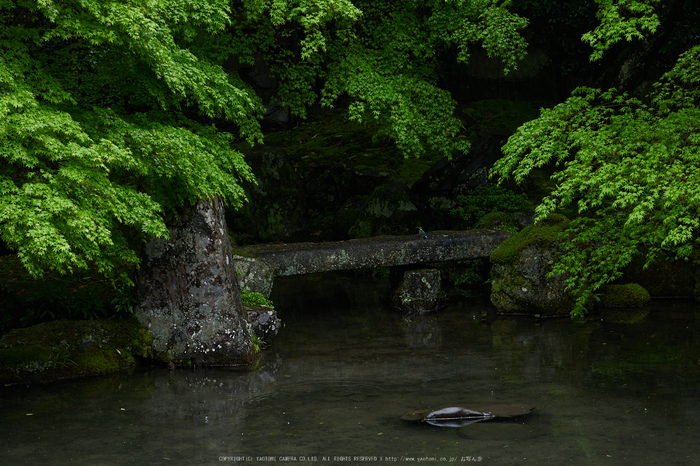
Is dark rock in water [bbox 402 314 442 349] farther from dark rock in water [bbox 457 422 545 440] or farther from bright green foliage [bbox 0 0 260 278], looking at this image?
bright green foliage [bbox 0 0 260 278]

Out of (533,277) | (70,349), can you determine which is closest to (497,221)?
(533,277)

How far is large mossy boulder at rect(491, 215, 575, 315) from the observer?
1291cm

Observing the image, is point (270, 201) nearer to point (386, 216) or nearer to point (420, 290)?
point (386, 216)

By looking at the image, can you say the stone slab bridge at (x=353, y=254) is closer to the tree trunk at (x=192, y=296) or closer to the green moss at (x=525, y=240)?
the green moss at (x=525, y=240)

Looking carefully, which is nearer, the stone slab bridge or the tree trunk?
the tree trunk

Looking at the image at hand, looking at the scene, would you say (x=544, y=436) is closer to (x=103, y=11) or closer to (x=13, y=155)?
(x=13, y=155)

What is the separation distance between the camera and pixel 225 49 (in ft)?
45.0

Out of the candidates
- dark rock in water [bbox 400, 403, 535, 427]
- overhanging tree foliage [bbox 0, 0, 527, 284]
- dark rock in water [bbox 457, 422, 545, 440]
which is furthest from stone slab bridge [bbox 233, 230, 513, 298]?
dark rock in water [bbox 457, 422, 545, 440]

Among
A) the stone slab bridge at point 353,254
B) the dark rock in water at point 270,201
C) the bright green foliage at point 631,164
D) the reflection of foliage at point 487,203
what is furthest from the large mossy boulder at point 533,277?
the dark rock in water at point 270,201

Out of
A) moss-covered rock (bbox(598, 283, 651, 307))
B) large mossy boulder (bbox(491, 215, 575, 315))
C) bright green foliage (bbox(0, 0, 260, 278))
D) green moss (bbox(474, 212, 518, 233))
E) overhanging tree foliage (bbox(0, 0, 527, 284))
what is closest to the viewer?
bright green foliage (bbox(0, 0, 260, 278))

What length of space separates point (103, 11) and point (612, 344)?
28.9ft

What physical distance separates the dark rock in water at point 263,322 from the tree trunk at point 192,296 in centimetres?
75

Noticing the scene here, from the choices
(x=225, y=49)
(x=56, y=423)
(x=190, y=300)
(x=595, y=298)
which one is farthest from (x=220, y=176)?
(x=595, y=298)

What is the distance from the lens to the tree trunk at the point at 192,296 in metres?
10.5
